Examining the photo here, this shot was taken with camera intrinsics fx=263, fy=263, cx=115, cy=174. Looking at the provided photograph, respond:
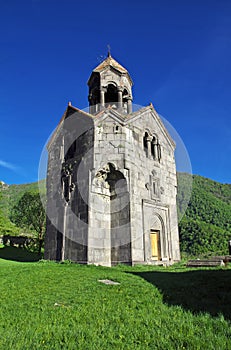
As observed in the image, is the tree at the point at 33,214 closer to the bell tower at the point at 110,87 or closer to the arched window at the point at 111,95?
the arched window at the point at 111,95

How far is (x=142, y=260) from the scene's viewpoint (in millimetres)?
11422

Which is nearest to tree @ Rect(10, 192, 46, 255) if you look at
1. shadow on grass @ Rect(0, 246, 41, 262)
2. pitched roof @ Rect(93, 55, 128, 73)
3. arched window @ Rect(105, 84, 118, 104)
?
shadow on grass @ Rect(0, 246, 41, 262)

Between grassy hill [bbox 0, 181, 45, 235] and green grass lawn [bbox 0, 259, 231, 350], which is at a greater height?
grassy hill [bbox 0, 181, 45, 235]

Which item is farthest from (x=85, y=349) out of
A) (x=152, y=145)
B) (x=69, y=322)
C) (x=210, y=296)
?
(x=152, y=145)

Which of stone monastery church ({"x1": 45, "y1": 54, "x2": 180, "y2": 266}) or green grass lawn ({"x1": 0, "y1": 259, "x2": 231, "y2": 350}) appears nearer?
green grass lawn ({"x1": 0, "y1": 259, "x2": 231, "y2": 350})

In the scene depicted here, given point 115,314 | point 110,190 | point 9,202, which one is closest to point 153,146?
point 110,190

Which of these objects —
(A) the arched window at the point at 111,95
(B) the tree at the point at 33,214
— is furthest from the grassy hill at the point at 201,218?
(A) the arched window at the point at 111,95

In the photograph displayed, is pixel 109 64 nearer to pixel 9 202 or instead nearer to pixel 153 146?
pixel 153 146

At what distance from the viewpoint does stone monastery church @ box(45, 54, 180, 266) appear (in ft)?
37.5

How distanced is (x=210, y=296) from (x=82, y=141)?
913cm

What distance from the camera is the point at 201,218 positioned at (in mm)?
41406

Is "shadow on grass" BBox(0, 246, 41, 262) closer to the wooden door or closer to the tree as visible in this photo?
the tree

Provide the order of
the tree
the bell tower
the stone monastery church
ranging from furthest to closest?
the tree
the bell tower
the stone monastery church

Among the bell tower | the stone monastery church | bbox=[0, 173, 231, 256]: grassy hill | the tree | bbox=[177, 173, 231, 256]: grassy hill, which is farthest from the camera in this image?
bbox=[177, 173, 231, 256]: grassy hill
